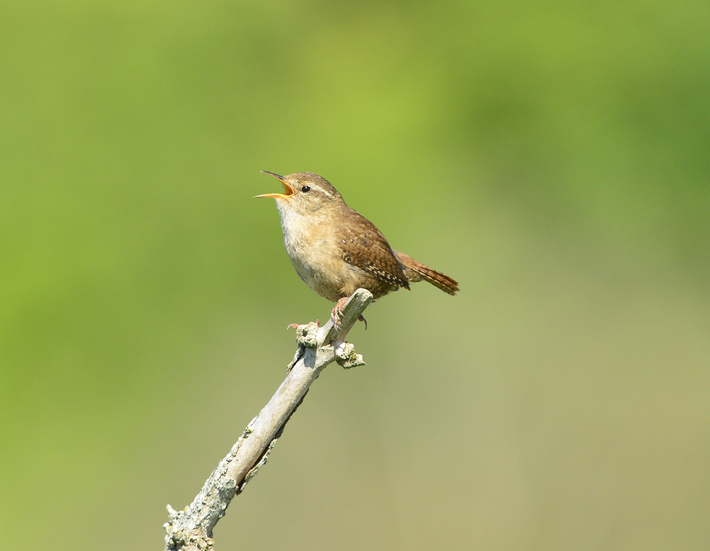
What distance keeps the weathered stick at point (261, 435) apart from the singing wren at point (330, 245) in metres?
0.70

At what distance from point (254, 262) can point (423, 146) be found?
3845 millimetres

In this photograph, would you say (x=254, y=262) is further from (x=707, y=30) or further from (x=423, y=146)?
(x=707, y=30)

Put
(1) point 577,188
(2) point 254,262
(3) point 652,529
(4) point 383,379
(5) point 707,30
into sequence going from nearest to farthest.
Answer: (3) point 652,529 < (4) point 383,379 < (2) point 254,262 < (1) point 577,188 < (5) point 707,30

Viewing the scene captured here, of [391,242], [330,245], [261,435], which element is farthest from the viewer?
[391,242]

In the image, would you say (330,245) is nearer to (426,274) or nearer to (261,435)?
(426,274)

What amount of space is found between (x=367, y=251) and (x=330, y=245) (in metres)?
0.19

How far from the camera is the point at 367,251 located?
11.7 feet

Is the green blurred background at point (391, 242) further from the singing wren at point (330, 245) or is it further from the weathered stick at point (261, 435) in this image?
the weathered stick at point (261, 435)

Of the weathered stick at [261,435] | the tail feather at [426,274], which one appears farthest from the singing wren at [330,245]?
the weathered stick at [261,435]

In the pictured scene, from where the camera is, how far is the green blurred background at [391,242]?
6.15 meters

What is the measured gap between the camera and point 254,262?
8.81m

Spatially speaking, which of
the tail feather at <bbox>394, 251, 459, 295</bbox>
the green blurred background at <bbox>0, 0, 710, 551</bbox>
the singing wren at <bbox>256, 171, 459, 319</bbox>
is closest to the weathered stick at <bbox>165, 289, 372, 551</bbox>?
the singing wren at <bbox>256, 171, 459, 319</bbox>

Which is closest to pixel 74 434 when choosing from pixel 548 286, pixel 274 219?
pixel 274 219

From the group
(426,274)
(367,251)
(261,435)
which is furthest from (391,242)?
(261,435)
